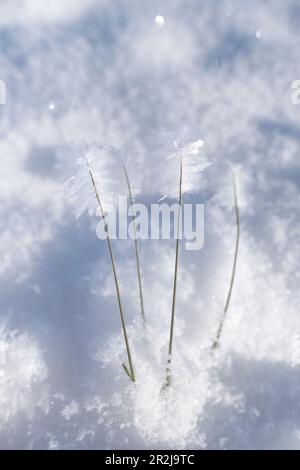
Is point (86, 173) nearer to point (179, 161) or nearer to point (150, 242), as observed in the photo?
point (179, 161)

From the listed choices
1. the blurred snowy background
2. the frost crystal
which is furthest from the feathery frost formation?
the frost crystal

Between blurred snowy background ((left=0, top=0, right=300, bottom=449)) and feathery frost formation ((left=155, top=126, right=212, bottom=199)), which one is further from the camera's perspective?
feathery frost formation ((left=155, top=126, right=212, bottom=199))

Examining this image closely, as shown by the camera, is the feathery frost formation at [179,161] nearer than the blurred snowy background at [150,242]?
No

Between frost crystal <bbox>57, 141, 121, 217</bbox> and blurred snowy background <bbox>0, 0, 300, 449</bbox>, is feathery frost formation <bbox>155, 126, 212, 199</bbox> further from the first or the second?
frost crystal <bbox>57, 141, 121, 217</bbox>

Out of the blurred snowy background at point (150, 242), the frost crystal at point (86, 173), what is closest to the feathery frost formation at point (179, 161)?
the blurred snowy background at point (150, 242)

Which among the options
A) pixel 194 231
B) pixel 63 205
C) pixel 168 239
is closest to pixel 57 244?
pixel 63 205

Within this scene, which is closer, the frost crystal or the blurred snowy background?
the blurred snowy background

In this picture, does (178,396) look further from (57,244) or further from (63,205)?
(63,205)

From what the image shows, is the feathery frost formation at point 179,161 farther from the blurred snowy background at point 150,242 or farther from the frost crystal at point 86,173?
the frost crystal at point 86,173
